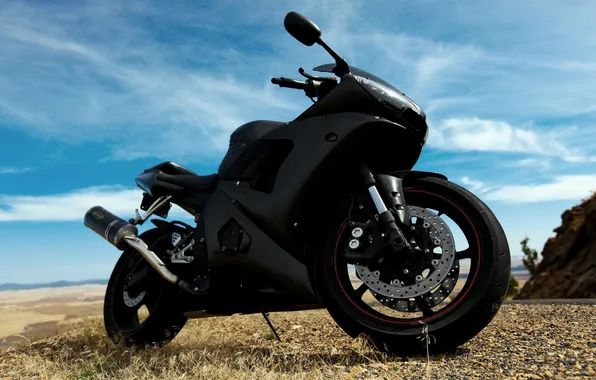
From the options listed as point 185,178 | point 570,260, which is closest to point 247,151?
point 185,178

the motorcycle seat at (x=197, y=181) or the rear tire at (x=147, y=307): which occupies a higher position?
the motorcycle seat at (x=197, y=181)

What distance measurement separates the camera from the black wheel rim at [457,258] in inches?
132

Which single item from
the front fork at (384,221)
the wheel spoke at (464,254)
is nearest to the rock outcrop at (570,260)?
the wheel spoke at (464,254)

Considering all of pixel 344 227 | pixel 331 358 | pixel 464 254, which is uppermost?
pixel 344 227

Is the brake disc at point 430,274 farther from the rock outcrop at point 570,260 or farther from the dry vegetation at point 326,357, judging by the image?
the rock outcrop at point 570,260

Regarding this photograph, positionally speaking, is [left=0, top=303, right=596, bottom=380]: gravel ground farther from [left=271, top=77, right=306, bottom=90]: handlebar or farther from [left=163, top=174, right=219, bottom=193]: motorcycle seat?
[left=271, top=77, right=306, bottom=90]: handlebar

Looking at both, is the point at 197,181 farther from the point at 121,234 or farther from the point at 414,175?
the point at 414,175

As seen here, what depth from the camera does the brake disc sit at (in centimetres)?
325

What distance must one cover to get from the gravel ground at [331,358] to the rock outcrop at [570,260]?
12.8 meters

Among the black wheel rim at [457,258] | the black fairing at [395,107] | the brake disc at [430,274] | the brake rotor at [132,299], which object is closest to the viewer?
the brake disc at [430,274]

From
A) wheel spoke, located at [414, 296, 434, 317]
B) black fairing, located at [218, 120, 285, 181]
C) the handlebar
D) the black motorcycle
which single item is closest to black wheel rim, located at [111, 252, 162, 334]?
the black motorcycle

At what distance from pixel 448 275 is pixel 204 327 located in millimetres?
4130

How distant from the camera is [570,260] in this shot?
18578 millimetres

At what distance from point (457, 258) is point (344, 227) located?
0.76 m
